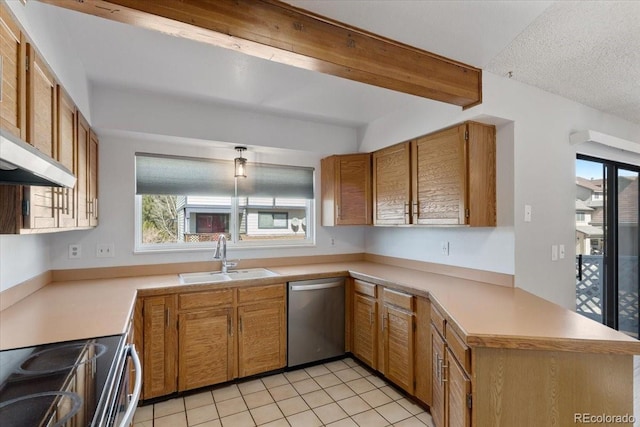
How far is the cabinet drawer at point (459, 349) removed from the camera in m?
1.51

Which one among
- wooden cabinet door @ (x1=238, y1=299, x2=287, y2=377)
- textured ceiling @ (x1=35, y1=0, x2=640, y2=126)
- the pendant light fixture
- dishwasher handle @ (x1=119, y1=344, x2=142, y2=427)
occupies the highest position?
textured ceiling @ (x1=35, y1=0, x2=640, y2=126)

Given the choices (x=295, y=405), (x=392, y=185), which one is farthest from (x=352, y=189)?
(x=295, y=405)

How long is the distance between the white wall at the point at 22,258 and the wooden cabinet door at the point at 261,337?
1431 mm

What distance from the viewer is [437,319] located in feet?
6.70

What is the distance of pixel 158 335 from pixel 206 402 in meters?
0.62

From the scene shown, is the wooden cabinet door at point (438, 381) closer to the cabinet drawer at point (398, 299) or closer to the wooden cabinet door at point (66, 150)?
the cabinet drawer at point (398, 299)

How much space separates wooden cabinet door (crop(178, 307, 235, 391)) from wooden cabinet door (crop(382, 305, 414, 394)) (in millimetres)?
1270

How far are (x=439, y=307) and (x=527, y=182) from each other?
1.21 meters

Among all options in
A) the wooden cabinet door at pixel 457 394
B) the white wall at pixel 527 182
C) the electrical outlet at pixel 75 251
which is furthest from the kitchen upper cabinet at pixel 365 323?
the electrical outlet at pixel 75 251

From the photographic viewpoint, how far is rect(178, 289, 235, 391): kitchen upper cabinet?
8.13ft

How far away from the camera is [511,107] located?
2.32 m

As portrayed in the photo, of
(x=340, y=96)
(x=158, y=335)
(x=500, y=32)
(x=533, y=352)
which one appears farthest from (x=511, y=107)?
(x=158, y=335)

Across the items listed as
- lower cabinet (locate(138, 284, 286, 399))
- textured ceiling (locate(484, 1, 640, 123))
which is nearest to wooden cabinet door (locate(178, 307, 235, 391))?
lower cabinet (locate(138, 284, 286, 399))

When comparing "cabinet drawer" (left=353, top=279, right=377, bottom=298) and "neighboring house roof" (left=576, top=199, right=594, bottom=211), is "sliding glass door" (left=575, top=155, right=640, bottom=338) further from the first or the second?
"cabinet drawer" (left=353, top=279, right=377, bottom=298)
